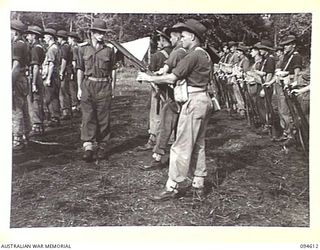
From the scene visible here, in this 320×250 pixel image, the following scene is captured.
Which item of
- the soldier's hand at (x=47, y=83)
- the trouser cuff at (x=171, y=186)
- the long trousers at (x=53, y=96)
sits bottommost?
the trouser cuff at (x=171, y=186)

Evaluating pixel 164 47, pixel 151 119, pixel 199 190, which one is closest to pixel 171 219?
pixel 199 190

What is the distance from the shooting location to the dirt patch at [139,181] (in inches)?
43.3

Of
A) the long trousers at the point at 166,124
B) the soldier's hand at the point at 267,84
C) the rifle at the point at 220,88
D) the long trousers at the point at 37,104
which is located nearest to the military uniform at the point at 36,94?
the long trousers at the point at 37,104

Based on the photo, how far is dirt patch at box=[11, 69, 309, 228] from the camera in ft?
3.61

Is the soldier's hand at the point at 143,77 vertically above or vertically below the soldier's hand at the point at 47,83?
above

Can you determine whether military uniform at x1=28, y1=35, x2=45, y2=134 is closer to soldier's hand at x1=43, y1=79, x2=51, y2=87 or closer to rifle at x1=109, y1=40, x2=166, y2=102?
soldier's hand at x1=43, y1=79, x2=51, y2=87

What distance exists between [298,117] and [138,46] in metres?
0.33

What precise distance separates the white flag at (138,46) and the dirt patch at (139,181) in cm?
3

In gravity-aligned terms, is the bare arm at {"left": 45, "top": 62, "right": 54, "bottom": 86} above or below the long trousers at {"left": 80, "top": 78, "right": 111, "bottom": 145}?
above

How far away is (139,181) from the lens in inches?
44.0

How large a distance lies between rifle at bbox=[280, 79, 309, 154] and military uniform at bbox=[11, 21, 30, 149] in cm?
48

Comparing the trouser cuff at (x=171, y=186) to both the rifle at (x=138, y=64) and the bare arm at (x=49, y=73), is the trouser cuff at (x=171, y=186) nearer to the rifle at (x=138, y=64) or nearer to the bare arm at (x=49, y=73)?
the rifle at (x=138, y=64)

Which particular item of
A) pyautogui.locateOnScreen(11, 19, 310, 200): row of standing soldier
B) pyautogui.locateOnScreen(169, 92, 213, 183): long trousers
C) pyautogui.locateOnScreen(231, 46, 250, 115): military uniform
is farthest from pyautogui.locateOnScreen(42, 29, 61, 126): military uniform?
pyautogui.locateOnScreen(231, 46, 250, 115): military uniform

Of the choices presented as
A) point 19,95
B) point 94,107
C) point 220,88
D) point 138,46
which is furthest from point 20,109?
point 220,88
